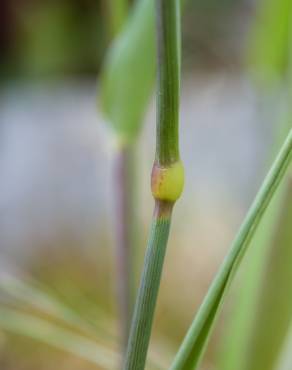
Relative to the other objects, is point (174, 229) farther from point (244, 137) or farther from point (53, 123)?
point (53, 123)

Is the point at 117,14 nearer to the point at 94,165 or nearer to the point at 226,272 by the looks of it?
the point at 226,272

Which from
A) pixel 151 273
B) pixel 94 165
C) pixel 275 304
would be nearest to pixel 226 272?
pixel 151 273

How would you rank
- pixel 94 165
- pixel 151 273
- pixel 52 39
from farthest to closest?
pixel 52 39 → pixel 94 165 → pixel 151 273

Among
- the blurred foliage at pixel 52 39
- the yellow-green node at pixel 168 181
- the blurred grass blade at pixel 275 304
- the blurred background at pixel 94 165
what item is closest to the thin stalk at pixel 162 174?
the yellow-green node at pixel 168 181

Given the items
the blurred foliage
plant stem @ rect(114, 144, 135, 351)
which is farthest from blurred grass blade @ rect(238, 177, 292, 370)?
the blurred foliage

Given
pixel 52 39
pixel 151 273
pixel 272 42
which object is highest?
pixel 52 39

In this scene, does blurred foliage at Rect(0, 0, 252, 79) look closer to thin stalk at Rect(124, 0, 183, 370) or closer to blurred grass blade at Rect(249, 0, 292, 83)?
blurred grass blade at Rect(249, 0, 292, 83)
